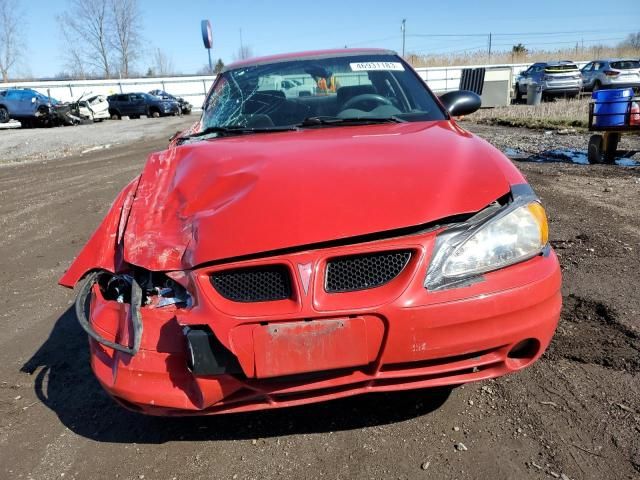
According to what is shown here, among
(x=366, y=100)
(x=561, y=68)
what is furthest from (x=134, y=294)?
(x=561, y=68)

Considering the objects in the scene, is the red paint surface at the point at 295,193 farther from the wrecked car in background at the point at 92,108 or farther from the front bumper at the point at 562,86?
the wrecked car in background at the point at 92,108

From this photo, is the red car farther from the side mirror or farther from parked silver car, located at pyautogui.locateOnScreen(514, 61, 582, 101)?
parked silver car, located at pyautogui.locateOnScreen(514, 61, 582, 101)

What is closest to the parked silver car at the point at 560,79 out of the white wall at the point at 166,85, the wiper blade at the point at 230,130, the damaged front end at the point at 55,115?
the white wall at the point at 166,85

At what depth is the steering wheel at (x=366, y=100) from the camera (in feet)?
10.3

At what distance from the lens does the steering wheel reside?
3.14 metres

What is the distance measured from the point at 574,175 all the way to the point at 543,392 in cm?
560

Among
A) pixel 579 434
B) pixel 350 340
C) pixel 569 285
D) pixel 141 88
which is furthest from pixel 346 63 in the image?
pixel 141 88

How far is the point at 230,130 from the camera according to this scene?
9.62 feet

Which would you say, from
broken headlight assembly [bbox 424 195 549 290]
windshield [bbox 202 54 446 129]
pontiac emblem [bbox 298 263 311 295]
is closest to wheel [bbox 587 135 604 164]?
windshield [bbox 202 54 446 129]

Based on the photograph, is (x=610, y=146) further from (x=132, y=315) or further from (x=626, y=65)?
(x=626, y=65)

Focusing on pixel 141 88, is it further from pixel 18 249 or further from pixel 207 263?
pixel 207 263

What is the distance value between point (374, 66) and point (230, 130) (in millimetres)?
1116

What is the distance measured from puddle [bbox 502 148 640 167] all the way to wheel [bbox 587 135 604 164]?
14cm

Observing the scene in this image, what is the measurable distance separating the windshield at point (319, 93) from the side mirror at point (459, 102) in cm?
20
